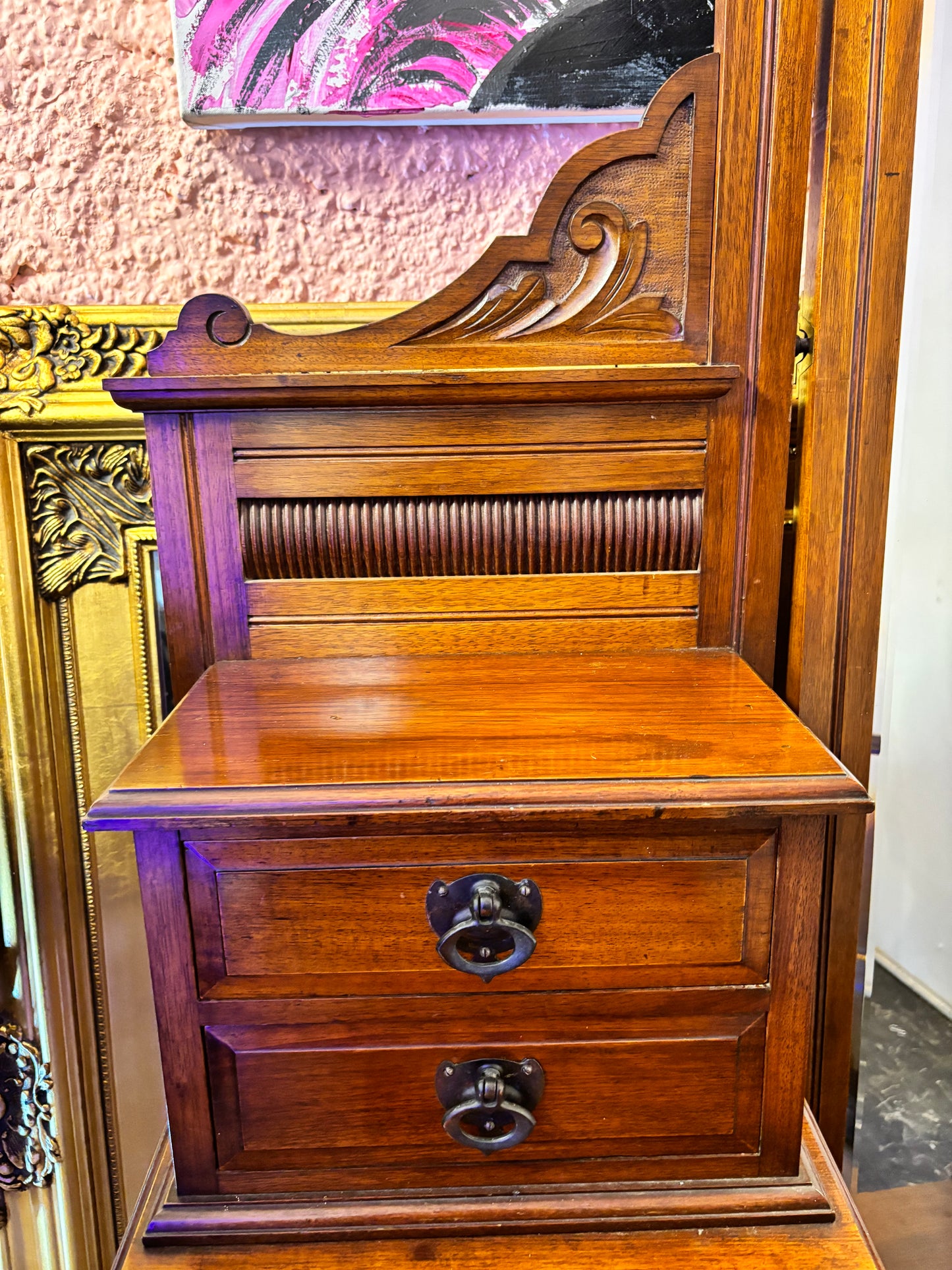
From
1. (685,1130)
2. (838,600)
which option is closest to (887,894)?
(838,600)

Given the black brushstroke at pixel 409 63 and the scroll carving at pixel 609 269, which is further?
the black brushstroke at pixel 409 63

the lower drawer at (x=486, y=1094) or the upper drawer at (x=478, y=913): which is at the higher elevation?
the upper drawer at (x=478, y=913)

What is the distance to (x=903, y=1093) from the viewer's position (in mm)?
1297

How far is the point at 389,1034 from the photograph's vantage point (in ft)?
1.92

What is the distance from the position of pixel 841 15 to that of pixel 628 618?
0.55m

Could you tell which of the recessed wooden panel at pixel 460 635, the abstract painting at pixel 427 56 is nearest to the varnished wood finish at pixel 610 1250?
the recessed wooden panel at pixel 460 635

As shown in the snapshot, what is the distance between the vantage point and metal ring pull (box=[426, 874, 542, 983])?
55cm

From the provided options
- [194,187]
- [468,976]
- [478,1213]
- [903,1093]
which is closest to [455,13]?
[194,187]

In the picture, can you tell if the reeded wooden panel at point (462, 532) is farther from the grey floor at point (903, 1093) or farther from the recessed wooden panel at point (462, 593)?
the grey floor at point (903, 1093)

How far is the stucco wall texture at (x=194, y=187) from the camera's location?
88 cm

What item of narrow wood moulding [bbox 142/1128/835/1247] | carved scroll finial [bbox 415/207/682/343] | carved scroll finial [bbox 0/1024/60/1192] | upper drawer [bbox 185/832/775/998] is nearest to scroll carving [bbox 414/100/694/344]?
carved scroll finial [bbox 415/207/682/343]

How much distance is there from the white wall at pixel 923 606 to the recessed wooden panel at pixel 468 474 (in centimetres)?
38

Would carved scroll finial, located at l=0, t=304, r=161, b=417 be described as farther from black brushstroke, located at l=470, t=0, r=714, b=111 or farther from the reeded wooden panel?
black brushstroke, located at l=470, t=0, r=714, b=111

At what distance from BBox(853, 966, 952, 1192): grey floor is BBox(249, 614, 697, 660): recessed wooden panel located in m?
0.78
